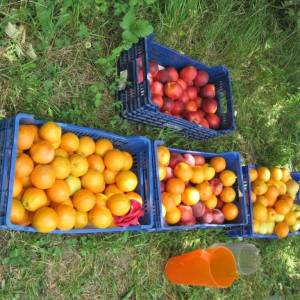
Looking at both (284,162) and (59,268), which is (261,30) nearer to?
(284,162)

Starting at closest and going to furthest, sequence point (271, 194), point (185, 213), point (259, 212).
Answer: point (185, 213) < point (259, 212) < point (271, 194)

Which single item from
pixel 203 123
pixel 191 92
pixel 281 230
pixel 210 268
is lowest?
pixel 210 268

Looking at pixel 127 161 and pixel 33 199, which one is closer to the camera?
pixel 33 199

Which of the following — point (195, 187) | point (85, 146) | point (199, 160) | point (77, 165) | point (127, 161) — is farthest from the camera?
point (199, 160)

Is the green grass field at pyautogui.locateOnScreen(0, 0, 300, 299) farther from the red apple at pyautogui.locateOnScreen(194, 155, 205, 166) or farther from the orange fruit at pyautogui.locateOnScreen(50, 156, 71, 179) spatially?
the orange fruit at pyautogui.locateOnScreen(50, 156, 71, 179)

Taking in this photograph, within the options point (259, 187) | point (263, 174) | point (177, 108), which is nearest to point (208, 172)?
point (177, 108)

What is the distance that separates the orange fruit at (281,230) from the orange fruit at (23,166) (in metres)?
2.15

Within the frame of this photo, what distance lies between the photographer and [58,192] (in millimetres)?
1957

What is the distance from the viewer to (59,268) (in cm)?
236

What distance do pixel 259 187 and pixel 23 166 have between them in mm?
1929

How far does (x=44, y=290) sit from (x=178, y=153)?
121cm

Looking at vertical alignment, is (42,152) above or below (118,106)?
below

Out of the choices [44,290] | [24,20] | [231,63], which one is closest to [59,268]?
[44,290]

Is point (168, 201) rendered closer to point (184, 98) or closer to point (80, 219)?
point (80, 219)
